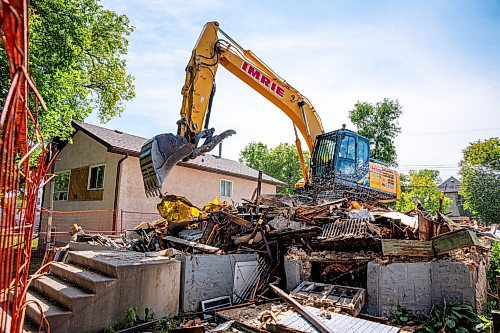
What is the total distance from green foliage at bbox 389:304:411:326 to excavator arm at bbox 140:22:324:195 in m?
5.04

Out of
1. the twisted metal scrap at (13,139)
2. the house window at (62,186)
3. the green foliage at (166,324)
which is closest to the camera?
the twisted metal scrap at (13,139)

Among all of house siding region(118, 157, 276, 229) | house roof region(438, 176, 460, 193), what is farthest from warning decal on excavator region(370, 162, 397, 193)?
house roof region(438, 176, 460, 193)

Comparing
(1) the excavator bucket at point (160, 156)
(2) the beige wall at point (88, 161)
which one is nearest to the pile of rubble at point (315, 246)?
(1) the excavator bucket at point (160, 156)

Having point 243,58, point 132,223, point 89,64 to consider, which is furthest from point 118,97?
point 243,58

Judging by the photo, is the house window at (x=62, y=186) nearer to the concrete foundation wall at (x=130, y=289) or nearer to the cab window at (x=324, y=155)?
the concrete foundation wall at (x=130, y=289)

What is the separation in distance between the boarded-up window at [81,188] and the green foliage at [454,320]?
14.0 metres

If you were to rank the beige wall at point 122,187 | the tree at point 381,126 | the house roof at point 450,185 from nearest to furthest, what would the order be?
the beige wall at point 122,187 < the tree at point 381,126 < the house roof at point 450,185

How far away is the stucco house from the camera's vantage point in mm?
13836

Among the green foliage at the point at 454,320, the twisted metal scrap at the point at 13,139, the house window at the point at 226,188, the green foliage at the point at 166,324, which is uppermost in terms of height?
the house window at the point at 226,188

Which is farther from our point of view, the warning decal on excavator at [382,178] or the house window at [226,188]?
the house window at [226,188]

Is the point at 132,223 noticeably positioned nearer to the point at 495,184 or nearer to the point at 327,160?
the point at 327,160

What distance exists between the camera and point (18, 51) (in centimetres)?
142

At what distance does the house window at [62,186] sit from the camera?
17.4m

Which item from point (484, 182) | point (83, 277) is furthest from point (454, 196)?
point (83, 277)
